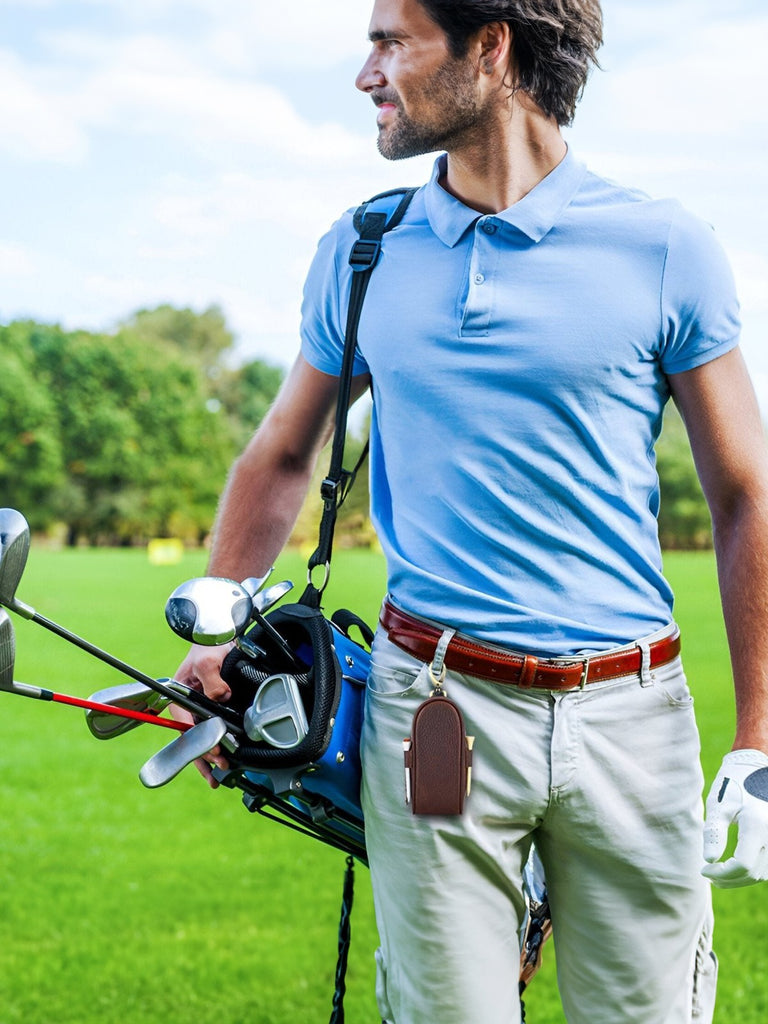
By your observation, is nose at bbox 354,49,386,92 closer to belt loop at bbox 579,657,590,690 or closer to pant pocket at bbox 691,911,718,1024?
belt loop at bbox 579,657,590,690

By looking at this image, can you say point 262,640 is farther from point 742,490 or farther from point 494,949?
point 742,490

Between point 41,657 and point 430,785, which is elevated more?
point 430,785

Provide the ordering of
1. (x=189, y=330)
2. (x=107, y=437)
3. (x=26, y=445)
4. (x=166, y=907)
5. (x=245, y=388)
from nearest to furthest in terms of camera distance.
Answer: (x=166, y=907)
(x=26, y=445)
(x=107, y=437)
(x=245, y=388)
(x=189, y=330)

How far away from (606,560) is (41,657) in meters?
16.8

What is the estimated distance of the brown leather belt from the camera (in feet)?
7.48

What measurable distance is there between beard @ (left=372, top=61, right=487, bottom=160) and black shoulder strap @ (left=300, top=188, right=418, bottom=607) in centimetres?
16

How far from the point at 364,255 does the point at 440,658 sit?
2.48 ft

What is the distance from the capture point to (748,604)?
92.6 inches

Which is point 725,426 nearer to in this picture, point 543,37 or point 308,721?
point 543,37

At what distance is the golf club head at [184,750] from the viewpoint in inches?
85.9

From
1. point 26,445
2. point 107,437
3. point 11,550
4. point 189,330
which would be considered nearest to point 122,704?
point 11,550

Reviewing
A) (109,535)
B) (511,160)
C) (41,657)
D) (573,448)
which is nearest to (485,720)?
(573,448)

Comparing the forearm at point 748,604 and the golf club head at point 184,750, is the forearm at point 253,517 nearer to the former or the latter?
the golf club head at point 184,750

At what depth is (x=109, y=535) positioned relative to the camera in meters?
68.4
